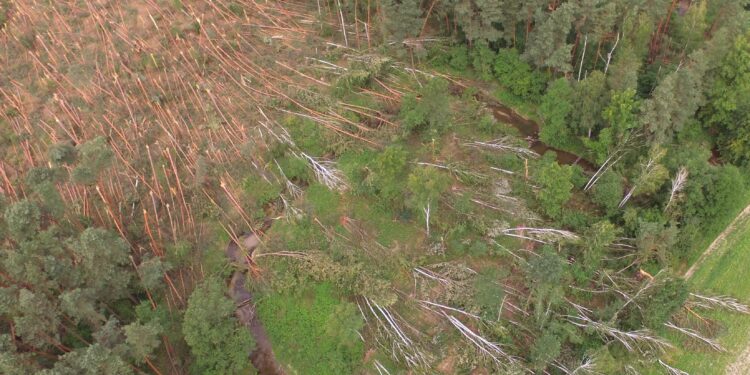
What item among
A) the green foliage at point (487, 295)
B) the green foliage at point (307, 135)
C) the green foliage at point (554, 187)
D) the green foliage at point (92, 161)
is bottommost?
the green foliage at point (487, 295)

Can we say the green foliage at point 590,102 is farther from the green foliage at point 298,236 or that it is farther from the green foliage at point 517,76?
the green foliage at point 298,236

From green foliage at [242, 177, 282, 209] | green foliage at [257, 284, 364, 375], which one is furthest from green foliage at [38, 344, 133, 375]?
green foliage at [242, 177, 282, 209]

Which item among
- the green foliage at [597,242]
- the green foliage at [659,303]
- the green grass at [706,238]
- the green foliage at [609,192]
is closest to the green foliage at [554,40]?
the green foliage at [609,192]

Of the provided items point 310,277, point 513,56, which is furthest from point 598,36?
point 310,277

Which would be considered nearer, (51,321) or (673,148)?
(51,321)

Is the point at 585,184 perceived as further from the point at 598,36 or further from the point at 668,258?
the point at 598,36

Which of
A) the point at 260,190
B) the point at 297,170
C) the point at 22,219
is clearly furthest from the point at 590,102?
the point at 22,219

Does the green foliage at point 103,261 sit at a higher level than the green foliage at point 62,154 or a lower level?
lower

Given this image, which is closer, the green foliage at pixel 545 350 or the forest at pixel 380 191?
the green foliage at pixel 545 350
